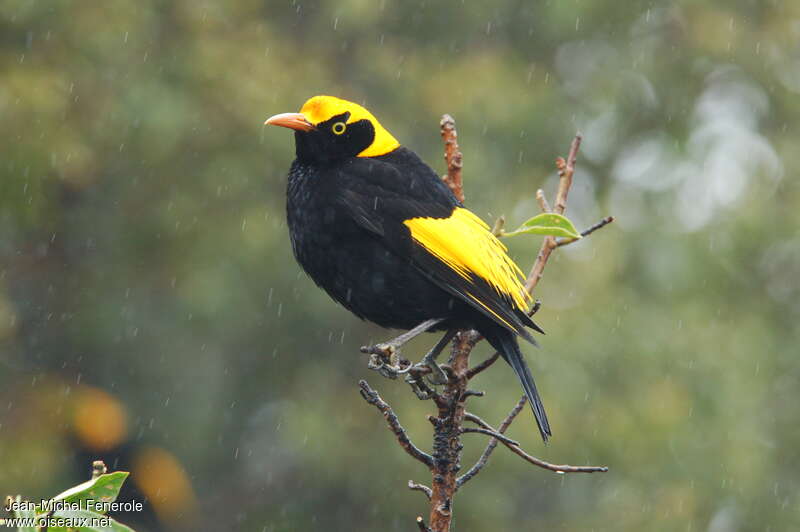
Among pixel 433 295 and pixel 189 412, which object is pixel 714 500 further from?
pixel 433 295

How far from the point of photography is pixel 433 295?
2938 mm

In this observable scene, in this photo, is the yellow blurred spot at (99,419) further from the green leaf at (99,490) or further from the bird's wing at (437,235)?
the green leaf at (99,490)

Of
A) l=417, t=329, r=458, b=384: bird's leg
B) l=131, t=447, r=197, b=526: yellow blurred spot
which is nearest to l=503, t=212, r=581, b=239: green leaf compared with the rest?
l=417, t=329, r=458, b=384: bird's leg

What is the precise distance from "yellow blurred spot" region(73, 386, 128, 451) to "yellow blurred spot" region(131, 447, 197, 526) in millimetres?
265

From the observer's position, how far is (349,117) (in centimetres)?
347

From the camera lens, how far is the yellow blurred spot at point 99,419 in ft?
26.6

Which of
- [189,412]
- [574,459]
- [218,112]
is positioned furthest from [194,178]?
[574,459]

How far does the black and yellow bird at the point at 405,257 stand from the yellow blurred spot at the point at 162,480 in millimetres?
5780

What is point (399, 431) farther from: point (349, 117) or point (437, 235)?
point (349, 117)

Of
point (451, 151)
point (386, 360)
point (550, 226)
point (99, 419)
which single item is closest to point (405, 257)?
point (451, 151)

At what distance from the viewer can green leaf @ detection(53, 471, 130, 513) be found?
1553mm

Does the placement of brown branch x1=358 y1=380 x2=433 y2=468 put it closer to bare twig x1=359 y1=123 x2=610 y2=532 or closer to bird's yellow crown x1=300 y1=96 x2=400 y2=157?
bare twig x1=359 y1=123 x2=610 y2=532

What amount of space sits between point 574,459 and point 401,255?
4735 mm

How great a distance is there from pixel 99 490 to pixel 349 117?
2.08 meters
